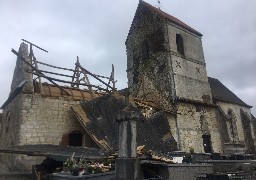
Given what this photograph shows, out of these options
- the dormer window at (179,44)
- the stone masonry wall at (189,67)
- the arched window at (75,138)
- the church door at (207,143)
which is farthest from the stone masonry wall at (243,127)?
the arched window at (75,138)

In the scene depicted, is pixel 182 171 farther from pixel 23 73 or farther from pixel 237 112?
pixel 237 112

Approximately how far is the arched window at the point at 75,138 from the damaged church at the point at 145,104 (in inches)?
2.2

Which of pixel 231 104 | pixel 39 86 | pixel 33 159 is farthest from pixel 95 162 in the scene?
pixel 231 104

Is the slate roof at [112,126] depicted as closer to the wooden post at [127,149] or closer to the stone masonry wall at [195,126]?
the stone masonry wall at [195,126]

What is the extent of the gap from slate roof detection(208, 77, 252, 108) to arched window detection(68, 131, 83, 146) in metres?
13.1

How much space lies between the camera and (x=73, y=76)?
15.9m

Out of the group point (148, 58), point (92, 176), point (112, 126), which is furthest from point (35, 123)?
point (148, 58)

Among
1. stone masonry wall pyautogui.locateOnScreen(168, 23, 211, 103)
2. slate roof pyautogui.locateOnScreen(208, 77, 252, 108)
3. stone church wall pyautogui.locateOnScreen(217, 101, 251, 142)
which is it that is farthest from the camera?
slate roof pyautogui.locateOnScreen(208, 77, 252, 108)

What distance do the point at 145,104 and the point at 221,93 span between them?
11521mm

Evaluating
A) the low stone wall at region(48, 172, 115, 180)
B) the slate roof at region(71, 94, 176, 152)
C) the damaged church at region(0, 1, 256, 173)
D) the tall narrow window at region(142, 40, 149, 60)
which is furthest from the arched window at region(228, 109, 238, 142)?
the low stone wall at region(48, 172, 115, 180)

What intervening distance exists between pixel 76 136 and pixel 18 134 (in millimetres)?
3166

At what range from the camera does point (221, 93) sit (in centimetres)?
2581

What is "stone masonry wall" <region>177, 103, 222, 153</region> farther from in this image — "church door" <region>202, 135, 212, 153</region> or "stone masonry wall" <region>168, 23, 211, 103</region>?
"stone masonry wall" <region>168, 23, 211, 103</region>

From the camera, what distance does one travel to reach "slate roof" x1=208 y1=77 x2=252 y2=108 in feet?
79.5
